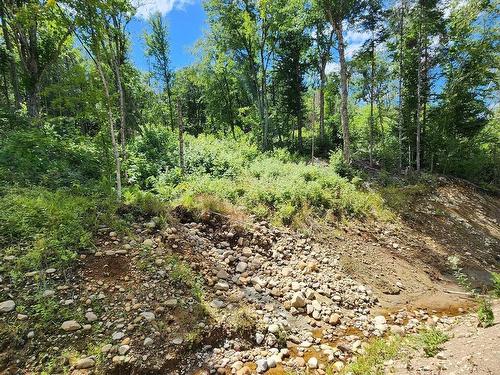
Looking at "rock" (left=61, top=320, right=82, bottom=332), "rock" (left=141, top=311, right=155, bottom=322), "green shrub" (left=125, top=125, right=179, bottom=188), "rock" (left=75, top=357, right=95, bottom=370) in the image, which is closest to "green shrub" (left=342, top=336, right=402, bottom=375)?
"rock" (left=141, top=311, right=155, bottom=322)

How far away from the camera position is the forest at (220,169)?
16.4 ft

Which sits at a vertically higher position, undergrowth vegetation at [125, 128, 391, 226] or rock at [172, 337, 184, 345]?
undergrowth vegetation at [125, 128, 391, 226]

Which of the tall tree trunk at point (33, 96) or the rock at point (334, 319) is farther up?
the tall tree trunk at point (33, 96)

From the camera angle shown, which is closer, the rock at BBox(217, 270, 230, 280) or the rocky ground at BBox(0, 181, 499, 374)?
the rocky ground at BBox(0, 181, 499, 374)

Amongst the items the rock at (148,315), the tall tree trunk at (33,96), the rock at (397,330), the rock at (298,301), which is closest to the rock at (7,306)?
the rock at (148,315)

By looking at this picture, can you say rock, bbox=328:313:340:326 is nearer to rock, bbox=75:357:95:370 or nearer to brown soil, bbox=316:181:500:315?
brown soil, bbox=316:181:500:315

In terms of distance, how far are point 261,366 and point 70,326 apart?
303 centimetres

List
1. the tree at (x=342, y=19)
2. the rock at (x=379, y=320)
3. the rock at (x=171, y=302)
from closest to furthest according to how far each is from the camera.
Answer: the rock at (x=171, y=302)
the rock at (x=379, y=320)
the tree at (x=342, y=19)

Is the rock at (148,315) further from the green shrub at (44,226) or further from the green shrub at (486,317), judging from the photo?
the green shrub at (486,317)

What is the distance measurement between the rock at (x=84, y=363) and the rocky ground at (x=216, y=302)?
0.05 ft

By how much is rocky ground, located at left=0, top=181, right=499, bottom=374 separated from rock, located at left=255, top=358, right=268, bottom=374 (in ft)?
0.06

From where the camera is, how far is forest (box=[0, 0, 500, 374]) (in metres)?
5.01

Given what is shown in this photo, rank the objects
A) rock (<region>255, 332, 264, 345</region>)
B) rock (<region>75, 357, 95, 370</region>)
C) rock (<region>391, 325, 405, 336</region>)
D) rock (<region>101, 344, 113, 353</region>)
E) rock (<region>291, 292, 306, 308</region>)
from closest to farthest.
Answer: rock (<region>75, 357, 95, 370</region>)
rock (<region>101, 344, 113, 353</region>)
rock (<region>255, 332, 264, 345</region>)
rock (<region>391, 325, 405, 336</region>)
rock (<region>291, 292, 306, 308</region>)

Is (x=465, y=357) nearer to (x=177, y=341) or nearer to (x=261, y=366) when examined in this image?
(x=261, y=366)
